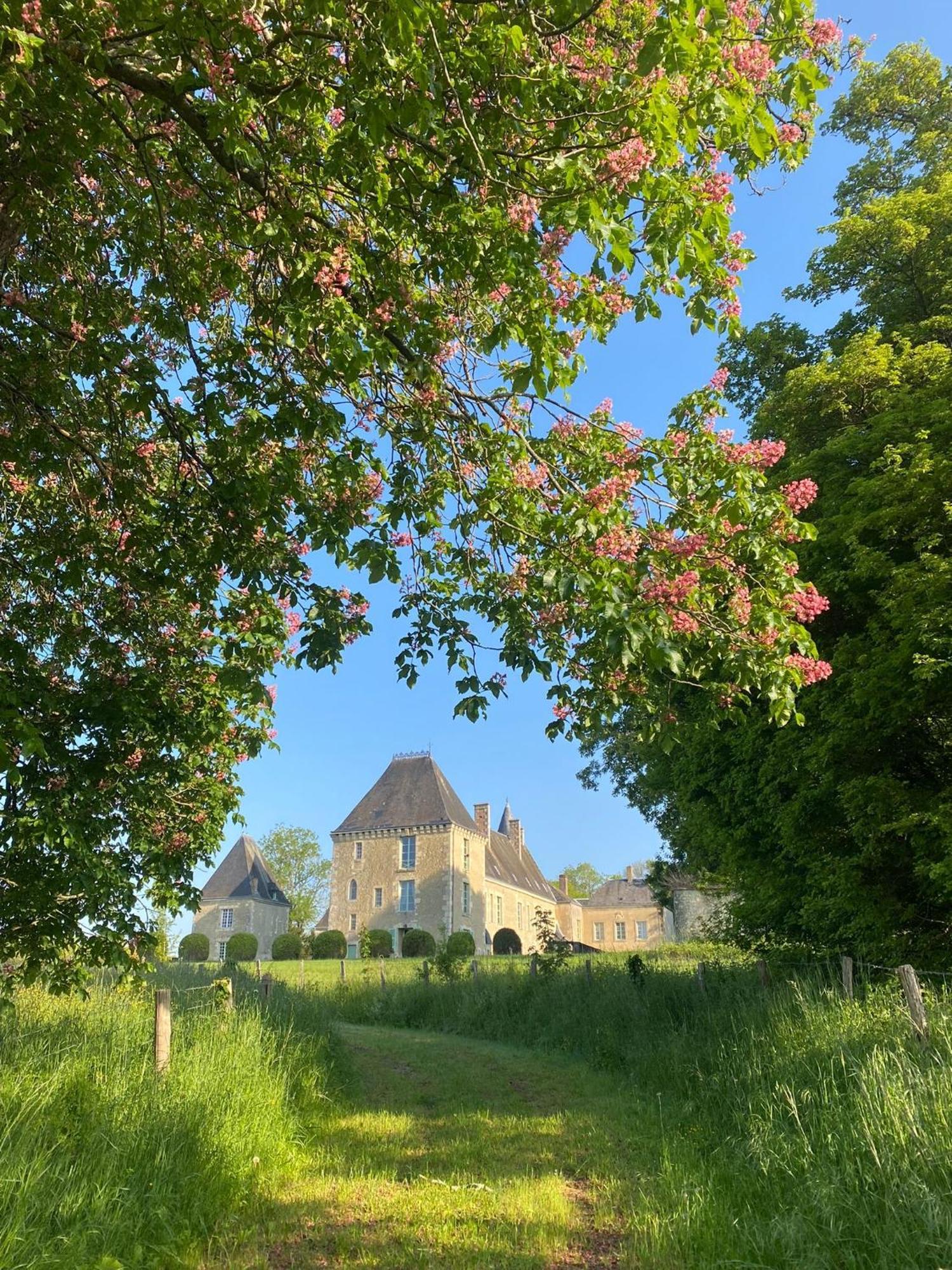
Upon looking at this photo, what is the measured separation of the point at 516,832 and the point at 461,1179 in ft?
193

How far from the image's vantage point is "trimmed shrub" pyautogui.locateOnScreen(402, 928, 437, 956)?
129 ft

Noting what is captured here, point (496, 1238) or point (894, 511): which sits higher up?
point (894, 511)

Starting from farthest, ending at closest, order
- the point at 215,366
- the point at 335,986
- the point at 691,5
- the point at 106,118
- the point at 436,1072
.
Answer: the point at 335,986, the point at 436,1072, the point at 215,366, the point at 106,118, the point at 691,5

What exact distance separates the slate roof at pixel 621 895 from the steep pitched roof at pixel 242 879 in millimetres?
27839

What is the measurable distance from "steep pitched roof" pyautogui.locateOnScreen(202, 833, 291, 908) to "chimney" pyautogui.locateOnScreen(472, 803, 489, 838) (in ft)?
47.3

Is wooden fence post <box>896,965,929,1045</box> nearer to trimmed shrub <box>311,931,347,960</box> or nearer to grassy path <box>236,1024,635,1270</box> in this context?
grassy path <box>236,1024,635,1270</box>

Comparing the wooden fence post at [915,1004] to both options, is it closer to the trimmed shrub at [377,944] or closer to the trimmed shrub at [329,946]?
the trimmed shrub at [329,946]

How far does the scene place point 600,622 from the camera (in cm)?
513

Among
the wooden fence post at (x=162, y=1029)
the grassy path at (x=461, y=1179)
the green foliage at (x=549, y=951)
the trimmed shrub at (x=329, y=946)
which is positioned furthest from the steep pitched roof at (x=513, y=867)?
the wooden fence post at (x=162, y=1029)

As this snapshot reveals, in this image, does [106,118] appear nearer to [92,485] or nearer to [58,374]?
[58,374]

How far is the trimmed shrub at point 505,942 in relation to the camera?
51.7m

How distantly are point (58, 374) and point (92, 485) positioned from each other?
83 centimetres

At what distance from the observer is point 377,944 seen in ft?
141

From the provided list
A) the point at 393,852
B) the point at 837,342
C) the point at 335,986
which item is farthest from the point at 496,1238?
the point at 393,852
